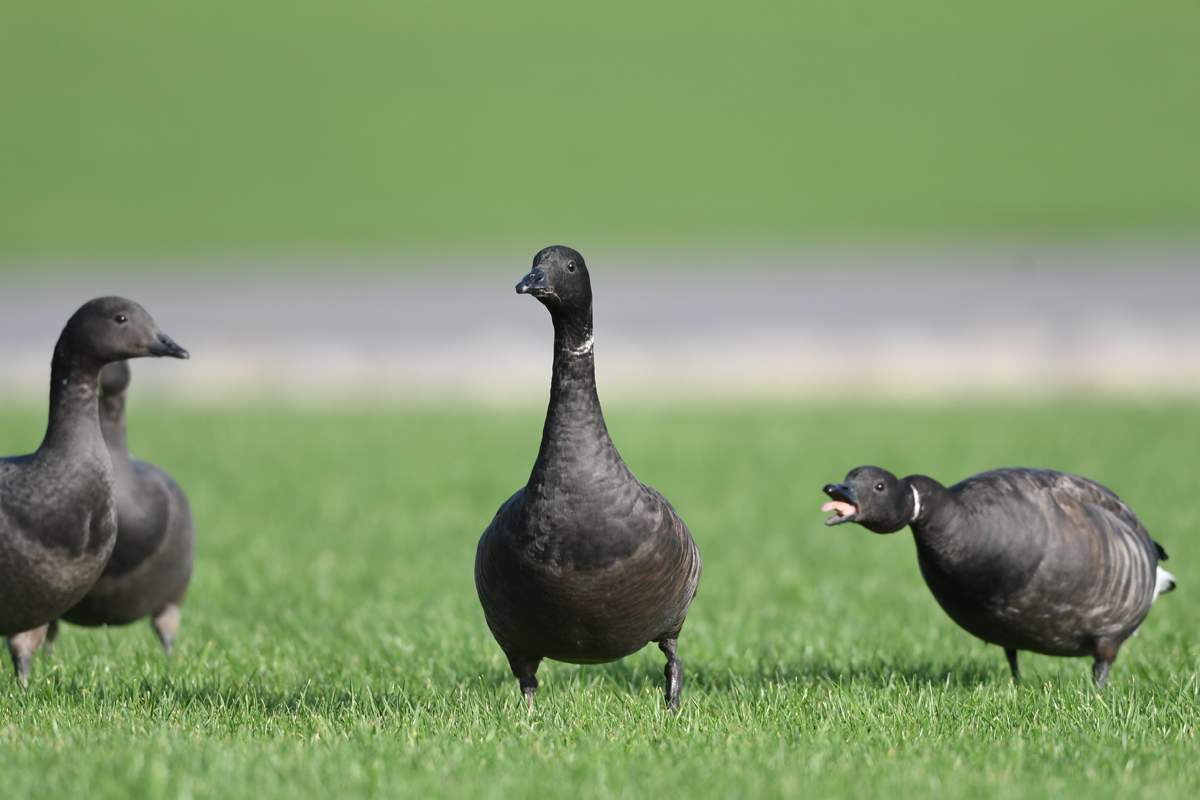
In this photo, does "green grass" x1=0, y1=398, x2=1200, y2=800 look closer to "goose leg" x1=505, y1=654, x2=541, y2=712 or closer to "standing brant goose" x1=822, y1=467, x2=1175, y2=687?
"goose leg" x1=505, y1=654, x2=541, y2=712

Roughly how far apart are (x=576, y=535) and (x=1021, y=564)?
7.55 feet

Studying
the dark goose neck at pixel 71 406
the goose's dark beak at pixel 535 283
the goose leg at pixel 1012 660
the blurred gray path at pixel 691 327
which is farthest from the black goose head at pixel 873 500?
the blurred gray path at pixel 691 327

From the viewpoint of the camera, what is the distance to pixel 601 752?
495 cm

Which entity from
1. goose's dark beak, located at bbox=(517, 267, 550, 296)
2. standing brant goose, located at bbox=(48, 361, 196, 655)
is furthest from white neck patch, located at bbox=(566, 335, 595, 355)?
standing brant goose, located at bbox=(48, 361, 196, 655)

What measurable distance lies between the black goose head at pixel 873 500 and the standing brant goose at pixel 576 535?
80 cm

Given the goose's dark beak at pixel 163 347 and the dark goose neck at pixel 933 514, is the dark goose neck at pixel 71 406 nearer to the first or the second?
the goose's dark beak at pixel 163 347

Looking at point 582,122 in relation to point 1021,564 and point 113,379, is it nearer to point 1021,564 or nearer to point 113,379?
point 113,379

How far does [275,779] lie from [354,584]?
183 inches

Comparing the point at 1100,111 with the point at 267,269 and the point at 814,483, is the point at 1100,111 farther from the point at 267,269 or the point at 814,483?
the point at 814,483

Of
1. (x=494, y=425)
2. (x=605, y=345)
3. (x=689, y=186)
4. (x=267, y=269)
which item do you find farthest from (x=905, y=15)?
(x=494, y=425)

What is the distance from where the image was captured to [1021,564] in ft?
20.0

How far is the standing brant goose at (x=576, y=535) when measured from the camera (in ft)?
17.0

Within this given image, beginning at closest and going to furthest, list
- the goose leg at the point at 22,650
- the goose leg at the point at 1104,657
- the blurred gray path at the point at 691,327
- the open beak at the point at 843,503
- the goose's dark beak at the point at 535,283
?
the goose's dark beak at the point at 535,283, the open beak at the point at 843,503, the goose leg at the point at 1104,657, the goose leg at the point at 22,650, the blurred gray path at the point at 691,327

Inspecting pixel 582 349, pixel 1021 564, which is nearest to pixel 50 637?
pixel 582 349
